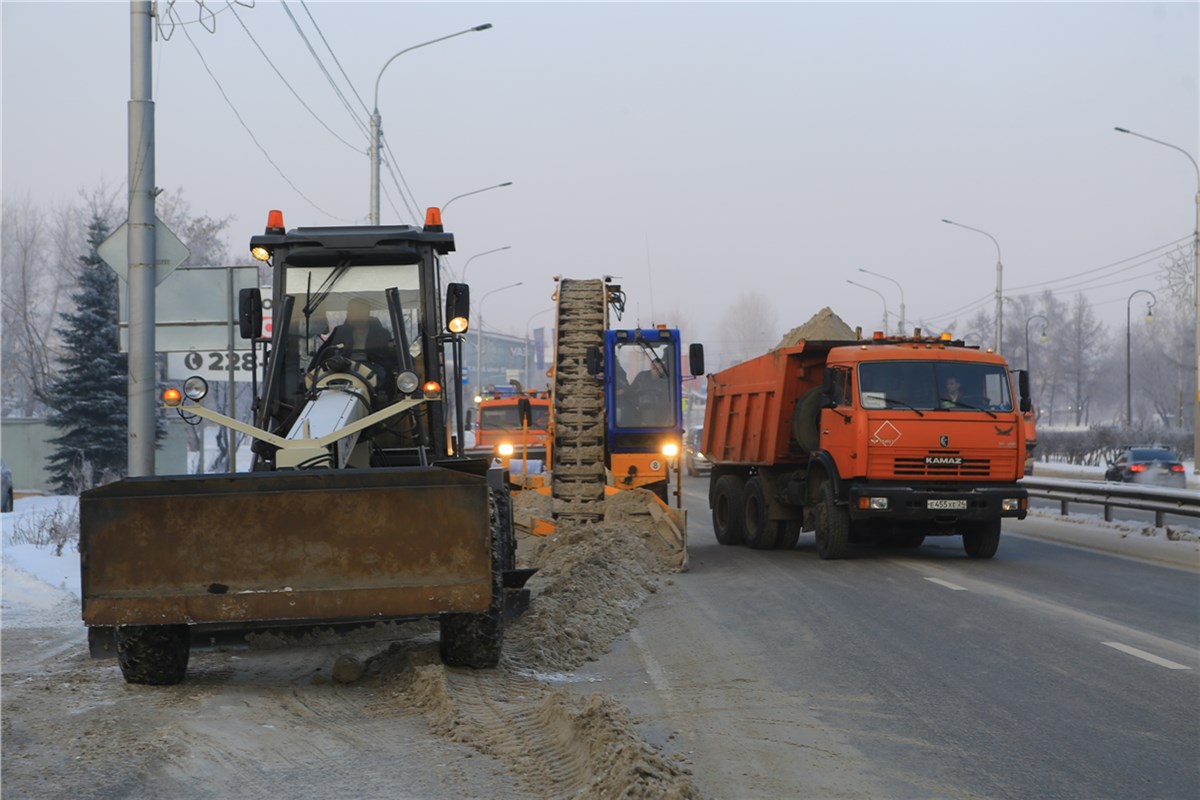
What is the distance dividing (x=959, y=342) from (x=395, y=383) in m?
10.1

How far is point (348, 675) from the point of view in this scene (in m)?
8.03

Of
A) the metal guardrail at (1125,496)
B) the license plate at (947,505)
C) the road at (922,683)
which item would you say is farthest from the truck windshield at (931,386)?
the metal guardrail at (1125,496)

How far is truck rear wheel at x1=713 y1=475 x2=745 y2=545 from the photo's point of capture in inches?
763

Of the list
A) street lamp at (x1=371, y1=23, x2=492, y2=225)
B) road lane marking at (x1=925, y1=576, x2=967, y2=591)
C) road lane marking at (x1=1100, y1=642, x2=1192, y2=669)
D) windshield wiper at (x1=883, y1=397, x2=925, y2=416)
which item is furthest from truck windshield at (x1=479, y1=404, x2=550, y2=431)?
road lane marking at (x1=1100, y1=642, x2=1192, y2=669)

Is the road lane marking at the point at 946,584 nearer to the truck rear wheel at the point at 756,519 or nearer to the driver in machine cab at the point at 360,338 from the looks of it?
the truck rear wheel at the point at 756,519

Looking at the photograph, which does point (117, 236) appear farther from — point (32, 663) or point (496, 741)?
point (496, 741)

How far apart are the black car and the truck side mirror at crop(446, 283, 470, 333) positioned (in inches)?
1277

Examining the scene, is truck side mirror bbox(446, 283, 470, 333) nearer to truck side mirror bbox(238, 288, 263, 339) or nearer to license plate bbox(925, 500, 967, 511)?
truck side mirror bbox(238, 288, 263, 339)

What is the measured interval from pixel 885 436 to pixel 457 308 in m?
7.86

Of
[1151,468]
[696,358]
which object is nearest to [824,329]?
[696,358]

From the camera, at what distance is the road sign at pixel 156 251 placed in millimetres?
11875

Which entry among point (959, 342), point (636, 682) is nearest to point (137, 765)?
point (636, 682)

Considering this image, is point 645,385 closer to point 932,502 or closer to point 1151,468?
point 932,502

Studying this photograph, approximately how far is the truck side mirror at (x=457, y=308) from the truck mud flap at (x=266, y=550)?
2.06m
